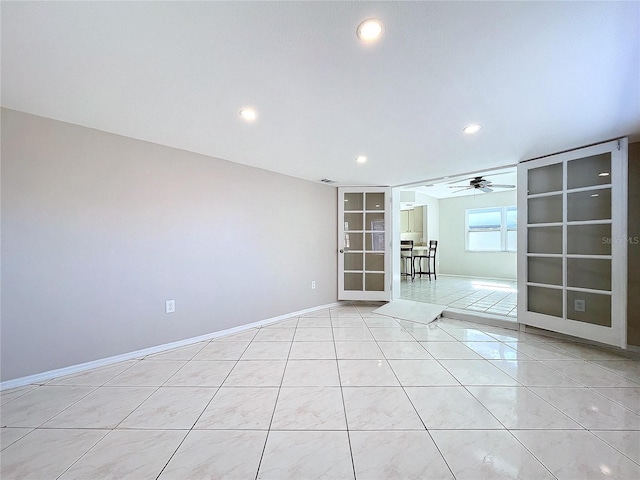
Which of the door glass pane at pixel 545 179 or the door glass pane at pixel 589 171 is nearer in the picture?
the door glass pane at pixel 589 171

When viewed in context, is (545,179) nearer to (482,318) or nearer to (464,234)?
(482,318)

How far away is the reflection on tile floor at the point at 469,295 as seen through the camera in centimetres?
391

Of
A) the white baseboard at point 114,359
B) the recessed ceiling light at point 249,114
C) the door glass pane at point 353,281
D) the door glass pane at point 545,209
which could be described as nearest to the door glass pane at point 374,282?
the door glass pane at point 353,281

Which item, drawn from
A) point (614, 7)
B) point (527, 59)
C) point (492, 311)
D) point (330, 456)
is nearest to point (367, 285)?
point (492, 311)

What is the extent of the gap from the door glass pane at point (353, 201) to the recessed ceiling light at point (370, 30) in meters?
3.17

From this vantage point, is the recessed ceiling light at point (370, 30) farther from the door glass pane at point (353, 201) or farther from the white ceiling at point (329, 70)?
the door glass pane at point (353, 201)

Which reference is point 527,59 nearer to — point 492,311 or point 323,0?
point 323,0

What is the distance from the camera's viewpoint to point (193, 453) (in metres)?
1.27

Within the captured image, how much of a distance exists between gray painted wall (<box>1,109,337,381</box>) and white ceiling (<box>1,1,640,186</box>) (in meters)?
0.33

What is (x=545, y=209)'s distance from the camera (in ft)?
9.41

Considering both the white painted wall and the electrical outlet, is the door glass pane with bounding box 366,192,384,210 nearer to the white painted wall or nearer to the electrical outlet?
the electrical outlet

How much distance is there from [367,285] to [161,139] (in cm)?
364

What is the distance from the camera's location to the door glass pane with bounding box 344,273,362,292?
14.3 feet

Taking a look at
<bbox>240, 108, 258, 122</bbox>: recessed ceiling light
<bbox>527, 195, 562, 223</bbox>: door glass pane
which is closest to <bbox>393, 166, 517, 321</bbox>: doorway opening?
<bbox>527, 195, 562, 223</bbox>: door glass pane
